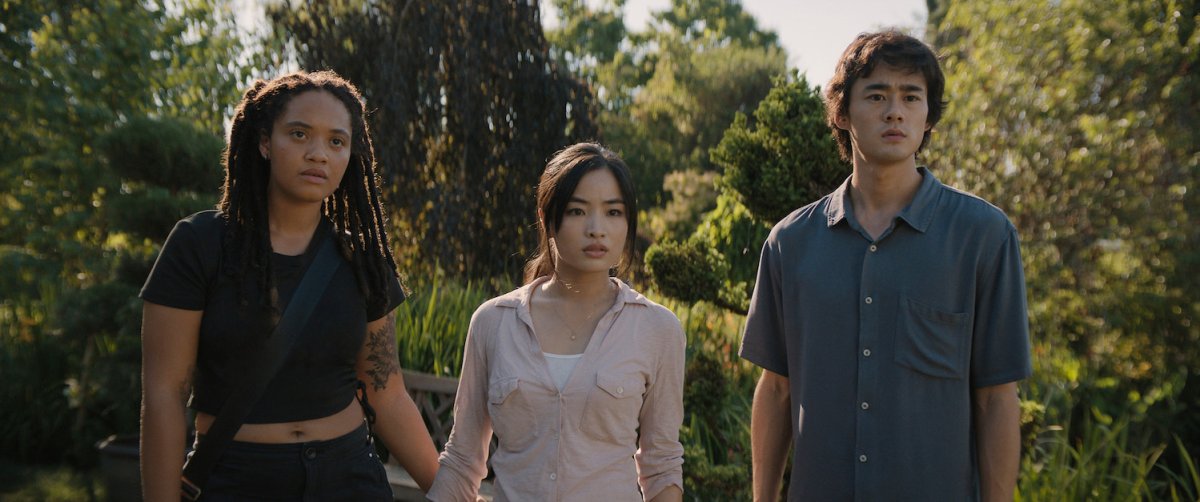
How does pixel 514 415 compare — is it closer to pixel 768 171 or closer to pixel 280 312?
pixel 280 312

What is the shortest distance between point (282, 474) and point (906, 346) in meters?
1.53

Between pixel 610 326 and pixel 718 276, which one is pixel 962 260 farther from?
pixel 718 276

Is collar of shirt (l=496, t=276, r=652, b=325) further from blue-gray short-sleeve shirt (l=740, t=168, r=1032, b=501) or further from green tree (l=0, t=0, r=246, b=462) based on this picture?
green tree (l=0, t=0, r=246, b=462)

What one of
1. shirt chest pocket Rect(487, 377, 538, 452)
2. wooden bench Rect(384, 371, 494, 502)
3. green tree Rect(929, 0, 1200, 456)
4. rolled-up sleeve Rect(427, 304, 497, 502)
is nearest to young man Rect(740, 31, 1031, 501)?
shirt chest pocket Rect(487, 377, 538, 452)

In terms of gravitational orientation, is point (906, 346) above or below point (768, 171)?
below

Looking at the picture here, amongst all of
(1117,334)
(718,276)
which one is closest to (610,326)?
(718,276)

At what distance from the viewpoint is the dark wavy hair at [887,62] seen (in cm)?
249

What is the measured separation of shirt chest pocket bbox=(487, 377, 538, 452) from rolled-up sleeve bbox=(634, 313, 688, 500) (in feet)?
1.02

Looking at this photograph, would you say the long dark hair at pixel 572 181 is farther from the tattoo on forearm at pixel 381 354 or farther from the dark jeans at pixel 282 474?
the dark jeans at pixel 282 474

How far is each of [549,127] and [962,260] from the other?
800 centimetres

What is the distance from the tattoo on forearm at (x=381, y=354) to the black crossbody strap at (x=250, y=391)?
275 mm

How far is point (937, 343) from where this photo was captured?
2357 mm

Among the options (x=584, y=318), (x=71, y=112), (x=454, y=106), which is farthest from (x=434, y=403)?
(x=71, y=112)

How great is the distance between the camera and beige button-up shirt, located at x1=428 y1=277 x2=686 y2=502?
2590 mm
